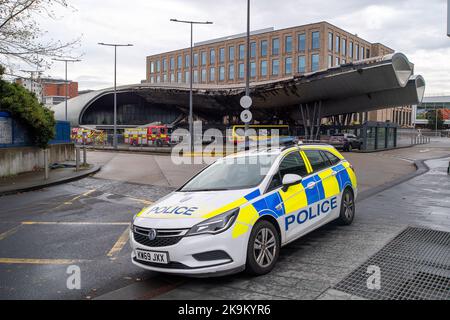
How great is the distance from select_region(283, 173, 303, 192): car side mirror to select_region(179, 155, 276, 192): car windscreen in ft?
1.01

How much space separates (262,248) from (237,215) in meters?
0.57

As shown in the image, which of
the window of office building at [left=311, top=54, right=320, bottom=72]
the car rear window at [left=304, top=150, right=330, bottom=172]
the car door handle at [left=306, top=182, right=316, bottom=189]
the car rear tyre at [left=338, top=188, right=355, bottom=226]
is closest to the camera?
the car door handle at [left=306, top=182, right=316, bottom=189]

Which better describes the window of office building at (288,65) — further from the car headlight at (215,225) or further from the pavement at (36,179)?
the car headlight at (215,225)

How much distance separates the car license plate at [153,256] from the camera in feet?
15.0

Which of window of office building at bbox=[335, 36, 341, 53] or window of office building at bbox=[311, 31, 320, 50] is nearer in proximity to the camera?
window of office building at bbox=[311, 31, 320, 50]

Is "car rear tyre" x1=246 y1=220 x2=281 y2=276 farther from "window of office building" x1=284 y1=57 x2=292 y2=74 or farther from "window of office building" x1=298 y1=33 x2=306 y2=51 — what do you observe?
"window of office building" x1=284 y1=57 x2=292 y2=74

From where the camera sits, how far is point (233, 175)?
6.03 metres

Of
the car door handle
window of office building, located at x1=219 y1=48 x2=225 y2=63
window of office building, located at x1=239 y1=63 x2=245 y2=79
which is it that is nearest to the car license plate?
the car door handle

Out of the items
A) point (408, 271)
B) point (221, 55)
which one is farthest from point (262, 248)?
point (221, 55)

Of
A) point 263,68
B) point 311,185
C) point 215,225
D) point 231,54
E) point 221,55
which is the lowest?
point 215,225

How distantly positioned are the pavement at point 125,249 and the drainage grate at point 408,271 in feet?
0.60

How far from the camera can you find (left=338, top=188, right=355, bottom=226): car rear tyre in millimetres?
7163

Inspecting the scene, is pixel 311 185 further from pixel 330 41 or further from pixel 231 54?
pixel 231 54
